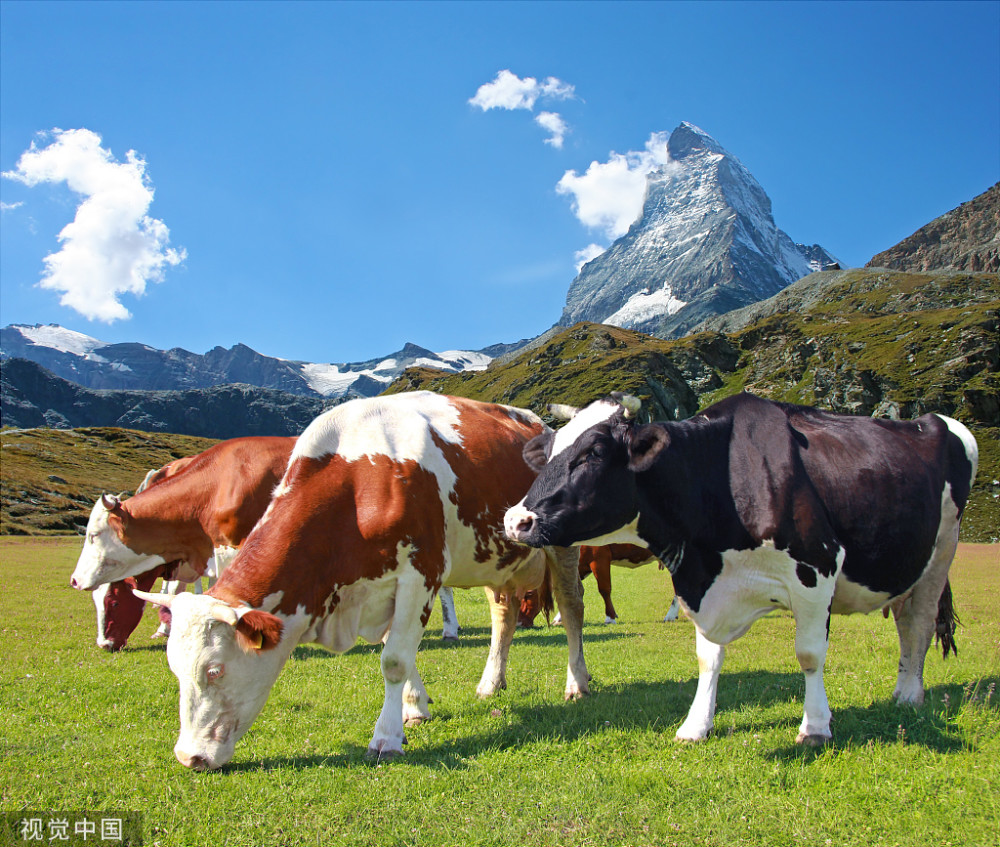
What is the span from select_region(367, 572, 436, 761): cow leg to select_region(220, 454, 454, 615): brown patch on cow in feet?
0.78

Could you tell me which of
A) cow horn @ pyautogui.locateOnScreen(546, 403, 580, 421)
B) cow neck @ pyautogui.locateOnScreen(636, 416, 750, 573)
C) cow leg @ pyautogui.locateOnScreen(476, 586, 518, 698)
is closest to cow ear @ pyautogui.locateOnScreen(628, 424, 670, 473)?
cow neck @ pyautogui.locateOnScreen(636, 416, 750, 573)

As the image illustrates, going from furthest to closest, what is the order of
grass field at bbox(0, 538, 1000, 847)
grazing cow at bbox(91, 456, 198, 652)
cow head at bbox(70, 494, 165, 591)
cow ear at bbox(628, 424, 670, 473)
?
→ grazing cow at bbox(91, 456, 198, 652)
cow head at bbox(70, 494, 165, 591)
cow ear at bbox(628, 424, 670, 473)
grass field at bbox(0, 538, 1000, 847)

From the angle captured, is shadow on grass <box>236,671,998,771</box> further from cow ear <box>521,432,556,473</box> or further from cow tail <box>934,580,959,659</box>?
cow ear <box>521,432,556,473</box>

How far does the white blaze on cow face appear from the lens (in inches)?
218

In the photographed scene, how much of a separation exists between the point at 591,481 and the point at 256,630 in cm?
322

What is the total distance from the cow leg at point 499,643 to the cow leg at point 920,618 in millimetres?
4620

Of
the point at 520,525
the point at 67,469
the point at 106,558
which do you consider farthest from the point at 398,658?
the point at 67,469

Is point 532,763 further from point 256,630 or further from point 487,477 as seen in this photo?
point 487,477

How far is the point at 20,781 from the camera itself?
5379 millimetres

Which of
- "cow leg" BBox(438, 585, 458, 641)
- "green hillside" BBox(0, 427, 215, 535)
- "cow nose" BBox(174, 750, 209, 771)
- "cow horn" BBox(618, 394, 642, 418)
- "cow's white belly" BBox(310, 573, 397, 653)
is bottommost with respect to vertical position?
"cow leg" BBox(438, 585, 458, 641)

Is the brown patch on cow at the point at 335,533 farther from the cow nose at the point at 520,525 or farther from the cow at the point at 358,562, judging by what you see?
the cow nose at the point at 520,525

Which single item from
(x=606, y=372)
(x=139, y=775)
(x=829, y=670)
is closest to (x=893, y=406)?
(x=606, y=372)

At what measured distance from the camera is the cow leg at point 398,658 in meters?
6.25

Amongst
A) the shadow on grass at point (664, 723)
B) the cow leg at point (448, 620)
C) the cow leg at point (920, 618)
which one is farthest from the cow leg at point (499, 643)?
the cow leg at point (448, 620)
